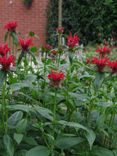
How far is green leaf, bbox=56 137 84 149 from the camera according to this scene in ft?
6.66

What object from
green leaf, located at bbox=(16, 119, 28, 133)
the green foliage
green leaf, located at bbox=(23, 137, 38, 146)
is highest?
the green foliage

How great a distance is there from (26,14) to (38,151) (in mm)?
11009

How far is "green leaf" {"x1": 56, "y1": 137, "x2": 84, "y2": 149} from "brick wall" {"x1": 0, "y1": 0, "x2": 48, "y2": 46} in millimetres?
10844

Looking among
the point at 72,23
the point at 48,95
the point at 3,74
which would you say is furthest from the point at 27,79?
the point at 72,23

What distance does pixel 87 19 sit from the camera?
12633mm

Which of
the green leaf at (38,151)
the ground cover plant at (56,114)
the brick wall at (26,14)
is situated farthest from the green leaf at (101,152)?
the brick wall at (26,14)

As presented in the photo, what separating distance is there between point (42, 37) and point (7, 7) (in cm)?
119

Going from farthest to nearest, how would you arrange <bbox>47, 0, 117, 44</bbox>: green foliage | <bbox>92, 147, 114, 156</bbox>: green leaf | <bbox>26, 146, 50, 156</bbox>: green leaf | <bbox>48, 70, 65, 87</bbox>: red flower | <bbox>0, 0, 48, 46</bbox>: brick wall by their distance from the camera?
<bbox>0, 0, 48, 46</bbox>: brick wall < <bbox>47, 0, 117, 44</bbox>: green foliage < <bbox>92, 147, 114, 156</bbox>: green leaf < <bbox>26, 146, 50, 156</bbox>: green leaf < <bbox>48, 70, 65, 87</bbox>: red flower

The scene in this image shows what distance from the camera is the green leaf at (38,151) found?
198cm

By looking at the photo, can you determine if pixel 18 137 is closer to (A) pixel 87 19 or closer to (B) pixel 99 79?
(B) pixel 99 79

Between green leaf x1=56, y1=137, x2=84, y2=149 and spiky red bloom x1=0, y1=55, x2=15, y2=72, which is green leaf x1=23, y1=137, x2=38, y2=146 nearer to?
green leaf x1=56, y1=137, x2=84, y2=149

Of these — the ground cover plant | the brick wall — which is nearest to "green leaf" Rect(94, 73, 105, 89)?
the ground cover plant

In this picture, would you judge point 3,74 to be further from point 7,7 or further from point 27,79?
point 7,7

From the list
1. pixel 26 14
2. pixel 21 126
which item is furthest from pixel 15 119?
pixel 26 14
